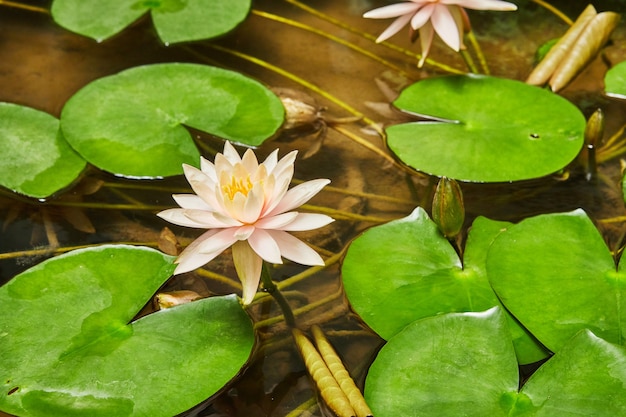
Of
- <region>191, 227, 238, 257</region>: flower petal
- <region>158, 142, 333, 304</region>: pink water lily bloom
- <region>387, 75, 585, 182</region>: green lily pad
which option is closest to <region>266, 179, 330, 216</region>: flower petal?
<region>158, 142, 333, 304</region>: pink water lily bloom

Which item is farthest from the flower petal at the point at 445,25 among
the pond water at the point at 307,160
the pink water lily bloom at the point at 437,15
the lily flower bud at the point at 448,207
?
the lily flower bud at the point at 448,207

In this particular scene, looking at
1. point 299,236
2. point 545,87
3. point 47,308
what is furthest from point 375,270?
point 545,87

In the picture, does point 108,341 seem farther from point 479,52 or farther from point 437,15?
point 479,52

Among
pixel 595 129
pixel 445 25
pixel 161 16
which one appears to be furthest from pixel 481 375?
pixel 161 16

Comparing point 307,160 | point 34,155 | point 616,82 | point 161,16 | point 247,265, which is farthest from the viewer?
point 161,16

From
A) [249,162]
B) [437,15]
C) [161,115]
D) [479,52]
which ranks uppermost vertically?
[437,15]

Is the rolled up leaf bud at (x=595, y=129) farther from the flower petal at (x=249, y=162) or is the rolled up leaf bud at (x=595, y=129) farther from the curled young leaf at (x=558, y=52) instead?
the flower petal at (x=249, y=162)
